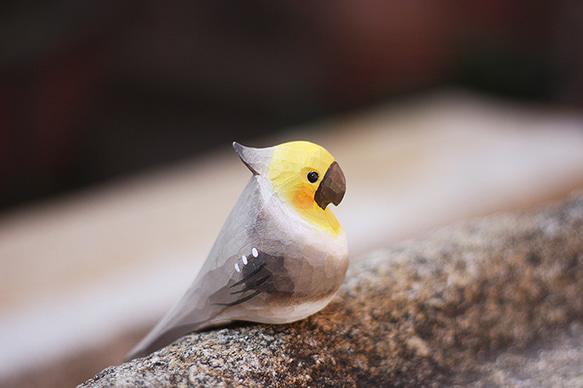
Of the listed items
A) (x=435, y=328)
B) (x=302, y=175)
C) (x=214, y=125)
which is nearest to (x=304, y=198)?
(x=302, y=175)

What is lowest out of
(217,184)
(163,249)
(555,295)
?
(555,295)

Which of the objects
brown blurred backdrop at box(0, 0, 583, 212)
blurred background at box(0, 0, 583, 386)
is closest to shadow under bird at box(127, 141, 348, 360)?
blurred background at box(0, 0, 583, 386)

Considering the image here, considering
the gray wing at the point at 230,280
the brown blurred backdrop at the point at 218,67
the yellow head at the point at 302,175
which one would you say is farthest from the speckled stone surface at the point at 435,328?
the brown blurred backdrop at the point at 218,67

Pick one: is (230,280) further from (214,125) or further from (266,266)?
(214,125)

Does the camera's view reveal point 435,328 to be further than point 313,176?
Yes

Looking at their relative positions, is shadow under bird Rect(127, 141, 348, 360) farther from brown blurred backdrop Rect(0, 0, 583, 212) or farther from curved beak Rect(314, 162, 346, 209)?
brown blurred backdrop Rect(0, 0, 583, 212)

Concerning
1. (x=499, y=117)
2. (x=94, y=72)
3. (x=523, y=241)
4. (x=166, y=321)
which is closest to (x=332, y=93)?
(x=499, y=117)

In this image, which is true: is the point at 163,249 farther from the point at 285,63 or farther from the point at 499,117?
the point at 499,117
